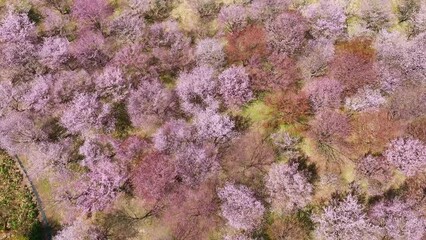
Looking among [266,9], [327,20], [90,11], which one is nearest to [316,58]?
[327,20]

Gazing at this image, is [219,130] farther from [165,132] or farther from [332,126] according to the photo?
[332,126]

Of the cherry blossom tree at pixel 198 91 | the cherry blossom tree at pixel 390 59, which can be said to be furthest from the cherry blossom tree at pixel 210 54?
the cherry blossom tree at pixel 390 59

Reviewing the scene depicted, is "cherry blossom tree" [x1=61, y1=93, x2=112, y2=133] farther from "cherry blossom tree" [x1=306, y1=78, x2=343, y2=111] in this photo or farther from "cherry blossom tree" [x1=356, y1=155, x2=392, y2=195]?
"cherry blossom tree" [x1=356, y1=155, x2=392, y2=195]

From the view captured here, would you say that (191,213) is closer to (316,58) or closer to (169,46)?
(169,46)

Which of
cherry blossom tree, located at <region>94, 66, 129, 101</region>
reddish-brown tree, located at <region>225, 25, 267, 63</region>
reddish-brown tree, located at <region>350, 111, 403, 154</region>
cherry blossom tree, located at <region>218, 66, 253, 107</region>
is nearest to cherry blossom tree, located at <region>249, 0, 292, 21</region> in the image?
reddish-brown tree, located at <region>225, 25, 267, 63</region>

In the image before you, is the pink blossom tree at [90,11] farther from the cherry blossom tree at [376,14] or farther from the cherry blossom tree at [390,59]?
the cherry blossom tree at [390,59]

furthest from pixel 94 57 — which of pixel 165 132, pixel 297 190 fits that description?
pixel 297 190

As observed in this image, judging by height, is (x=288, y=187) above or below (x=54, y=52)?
below
